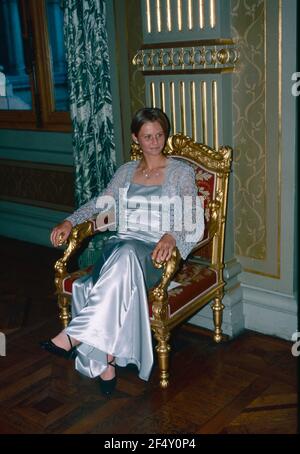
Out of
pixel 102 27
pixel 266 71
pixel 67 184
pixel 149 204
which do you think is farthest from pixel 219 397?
pixel 67 184

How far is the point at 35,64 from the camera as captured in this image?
15.0 feet

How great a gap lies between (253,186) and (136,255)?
0.80m

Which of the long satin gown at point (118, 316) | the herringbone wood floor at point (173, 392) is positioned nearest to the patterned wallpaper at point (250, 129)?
the herringbone wood floor at point (173, 392)

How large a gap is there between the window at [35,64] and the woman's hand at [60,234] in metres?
1.81

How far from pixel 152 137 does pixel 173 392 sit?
1223mm

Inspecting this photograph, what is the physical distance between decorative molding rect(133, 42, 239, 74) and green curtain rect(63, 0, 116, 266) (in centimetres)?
42

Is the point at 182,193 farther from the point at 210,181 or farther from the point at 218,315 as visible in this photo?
the point at 218,315

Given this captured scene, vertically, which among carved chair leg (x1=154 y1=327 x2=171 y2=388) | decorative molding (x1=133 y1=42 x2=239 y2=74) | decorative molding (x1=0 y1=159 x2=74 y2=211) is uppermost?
decorative molding (x1=133 y1=42 x2=239 y2=74)

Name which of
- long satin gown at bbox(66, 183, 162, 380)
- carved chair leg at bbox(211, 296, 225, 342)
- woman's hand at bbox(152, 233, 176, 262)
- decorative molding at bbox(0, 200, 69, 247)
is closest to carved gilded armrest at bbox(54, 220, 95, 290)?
long satin gown at bbox(66, 183, 162, 380)

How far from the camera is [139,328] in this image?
8.14ft

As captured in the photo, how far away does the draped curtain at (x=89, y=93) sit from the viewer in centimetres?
335

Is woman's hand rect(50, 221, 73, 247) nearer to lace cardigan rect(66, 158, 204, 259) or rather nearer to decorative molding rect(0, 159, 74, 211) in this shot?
lace cardigan rect(66, 158, 204, 259)

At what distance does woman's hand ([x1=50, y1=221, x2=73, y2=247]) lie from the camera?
2756mm

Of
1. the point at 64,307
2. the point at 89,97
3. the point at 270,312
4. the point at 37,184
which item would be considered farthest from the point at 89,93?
the point at 270,312
